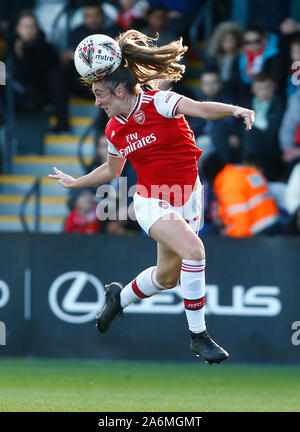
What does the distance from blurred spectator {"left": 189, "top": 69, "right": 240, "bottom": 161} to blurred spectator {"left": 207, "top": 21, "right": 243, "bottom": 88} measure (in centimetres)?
59

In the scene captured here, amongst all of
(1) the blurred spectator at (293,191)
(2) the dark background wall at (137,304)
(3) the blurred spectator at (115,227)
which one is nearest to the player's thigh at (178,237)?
(2) the dark background wall at (137,304)

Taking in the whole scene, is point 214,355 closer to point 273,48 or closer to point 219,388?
point 219,388

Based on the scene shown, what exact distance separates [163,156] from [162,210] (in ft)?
1.36

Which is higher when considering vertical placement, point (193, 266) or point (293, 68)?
point (293, 68)

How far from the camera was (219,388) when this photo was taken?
980 cm

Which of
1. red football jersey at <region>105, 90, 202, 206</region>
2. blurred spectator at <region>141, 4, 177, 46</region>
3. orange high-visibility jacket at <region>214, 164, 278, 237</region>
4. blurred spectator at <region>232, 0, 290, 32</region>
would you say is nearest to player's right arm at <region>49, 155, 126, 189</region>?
red football jersey at <region>105, 90, 202, 206</region>

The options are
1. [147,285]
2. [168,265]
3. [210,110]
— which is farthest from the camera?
[147,285]

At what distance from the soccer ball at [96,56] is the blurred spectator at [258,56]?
4.93m

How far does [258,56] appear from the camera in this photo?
1303 centimetres

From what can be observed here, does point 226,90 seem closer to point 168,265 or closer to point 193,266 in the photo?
point 168,265

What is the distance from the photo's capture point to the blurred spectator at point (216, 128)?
481 inches

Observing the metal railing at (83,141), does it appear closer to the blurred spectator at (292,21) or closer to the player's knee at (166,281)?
the blurred spectator at (292,21)

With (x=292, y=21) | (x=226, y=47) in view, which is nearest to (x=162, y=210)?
(x=226, y=47)

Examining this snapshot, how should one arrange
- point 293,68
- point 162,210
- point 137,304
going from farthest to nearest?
point 293,68 < point 137,304 < point 162,210
